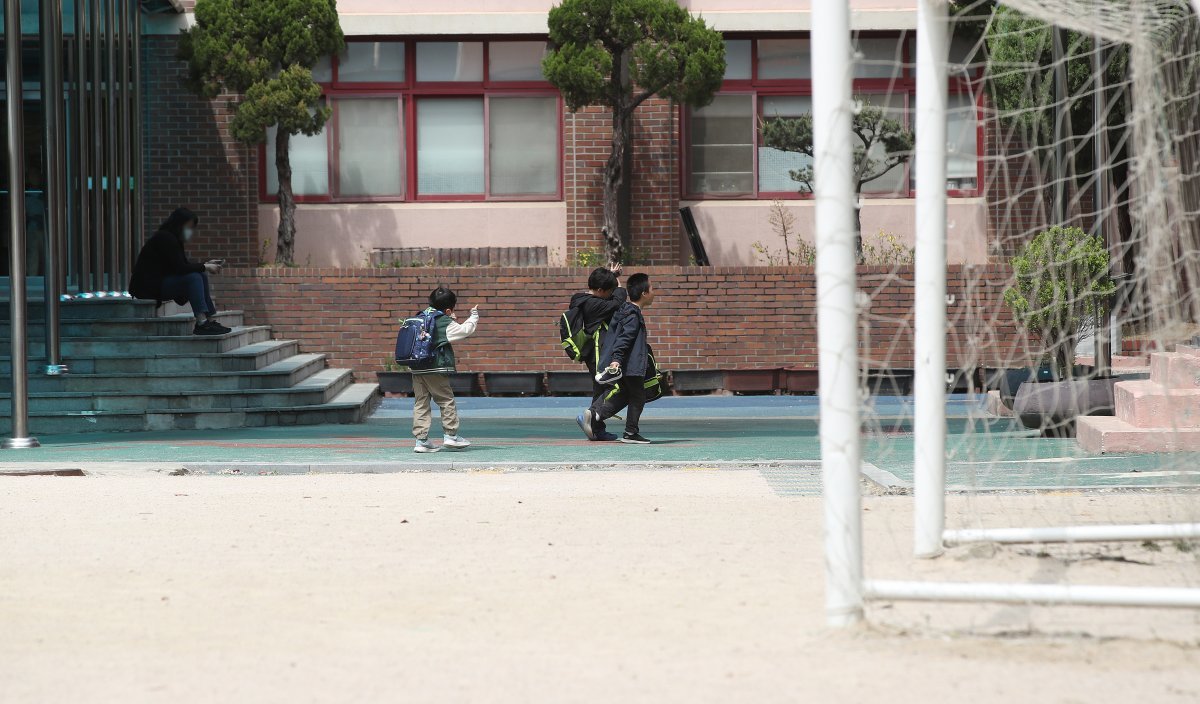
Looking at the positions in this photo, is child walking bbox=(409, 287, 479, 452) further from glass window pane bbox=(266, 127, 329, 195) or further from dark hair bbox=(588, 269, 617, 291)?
glass window pane bbox=(266, 127, 329, 195)

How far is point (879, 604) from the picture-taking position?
19.9ft

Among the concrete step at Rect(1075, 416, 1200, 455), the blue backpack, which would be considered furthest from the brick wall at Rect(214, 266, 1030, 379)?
the concrete step at Rect(1075, 416, 1200, 455)

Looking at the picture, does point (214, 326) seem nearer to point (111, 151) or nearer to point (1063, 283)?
point (111, 151)

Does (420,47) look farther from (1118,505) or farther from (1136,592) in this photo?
(1136,592)

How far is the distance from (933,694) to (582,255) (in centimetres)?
1722

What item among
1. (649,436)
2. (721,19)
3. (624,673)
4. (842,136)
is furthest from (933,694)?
(721,19)

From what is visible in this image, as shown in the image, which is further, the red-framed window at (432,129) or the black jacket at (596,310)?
the red-framed window at (432,129)

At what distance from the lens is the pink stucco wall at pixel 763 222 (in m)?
22.6

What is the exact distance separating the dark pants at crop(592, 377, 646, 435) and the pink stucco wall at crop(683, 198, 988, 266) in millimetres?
9331

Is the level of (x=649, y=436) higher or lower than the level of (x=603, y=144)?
lower

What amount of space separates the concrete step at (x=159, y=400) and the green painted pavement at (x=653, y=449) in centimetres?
68

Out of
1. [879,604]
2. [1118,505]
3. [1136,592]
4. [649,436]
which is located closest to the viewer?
[1136,592]

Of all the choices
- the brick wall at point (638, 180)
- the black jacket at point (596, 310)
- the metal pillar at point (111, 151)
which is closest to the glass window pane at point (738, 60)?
the brick wall at point (638, 180)

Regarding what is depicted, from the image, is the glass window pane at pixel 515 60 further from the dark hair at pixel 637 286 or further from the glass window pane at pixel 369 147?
the dark hair at pixel 637 286
